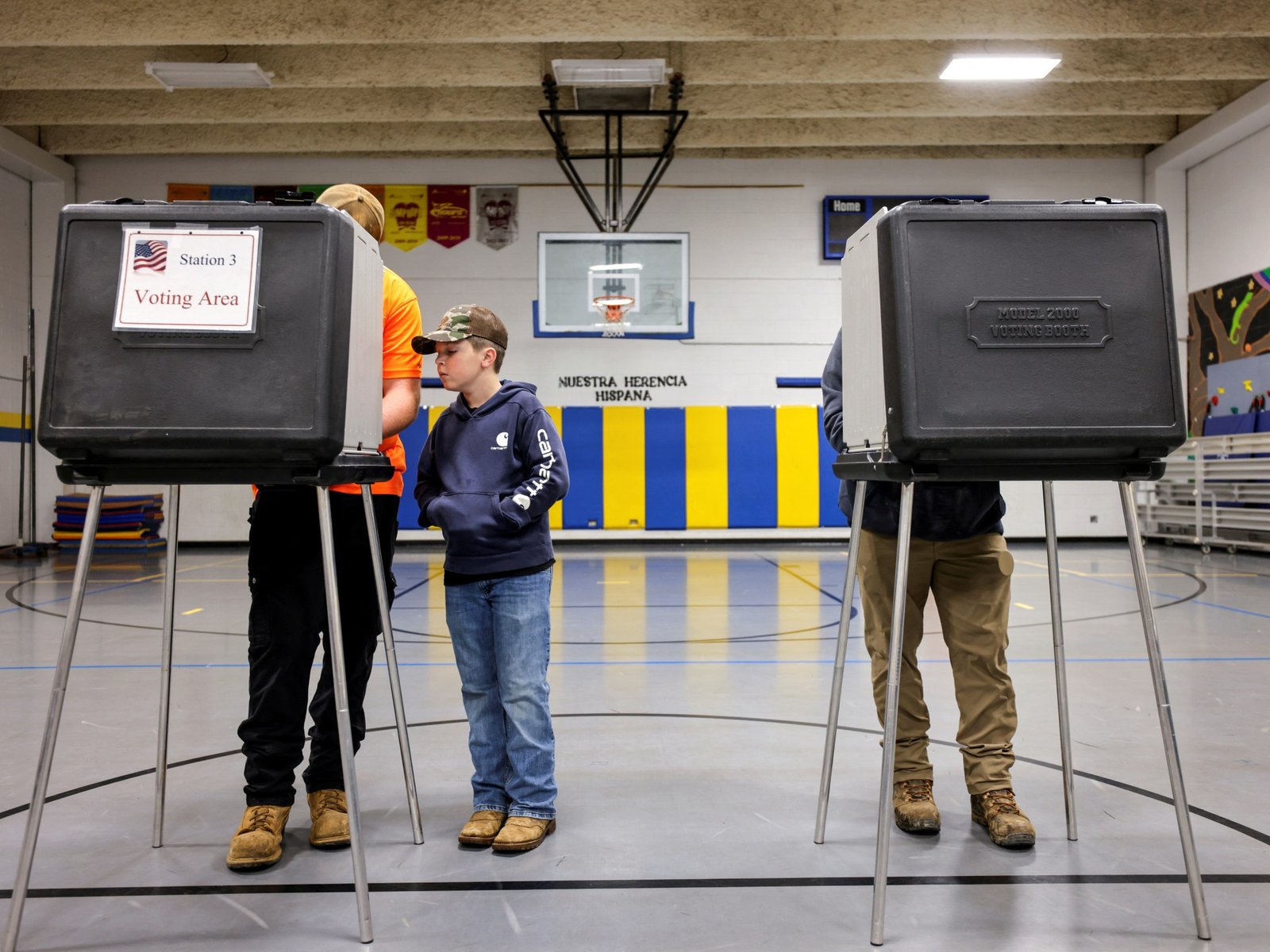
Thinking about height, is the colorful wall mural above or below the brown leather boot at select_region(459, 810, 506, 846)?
above

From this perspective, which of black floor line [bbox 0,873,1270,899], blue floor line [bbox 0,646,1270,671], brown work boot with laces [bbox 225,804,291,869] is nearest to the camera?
black floor line [bbox 0,873,1270,899]

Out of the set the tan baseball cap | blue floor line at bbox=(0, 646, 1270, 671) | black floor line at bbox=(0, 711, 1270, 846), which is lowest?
black floor line at bbox=(0, 711, 1270, 846)

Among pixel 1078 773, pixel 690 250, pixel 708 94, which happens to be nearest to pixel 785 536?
pixel 690 250

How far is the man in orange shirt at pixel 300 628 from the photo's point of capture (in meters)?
2.36

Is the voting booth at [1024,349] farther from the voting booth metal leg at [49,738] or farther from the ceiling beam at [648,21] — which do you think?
the ceiling beam at [648,21]

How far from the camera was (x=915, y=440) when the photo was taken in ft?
6.06

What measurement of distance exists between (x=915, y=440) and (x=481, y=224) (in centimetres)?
1130

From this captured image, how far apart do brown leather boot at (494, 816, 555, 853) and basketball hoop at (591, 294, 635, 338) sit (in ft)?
29.4

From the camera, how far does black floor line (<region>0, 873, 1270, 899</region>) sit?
210cm

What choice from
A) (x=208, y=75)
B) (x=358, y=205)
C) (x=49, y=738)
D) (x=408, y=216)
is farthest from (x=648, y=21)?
(x=49, y=738)

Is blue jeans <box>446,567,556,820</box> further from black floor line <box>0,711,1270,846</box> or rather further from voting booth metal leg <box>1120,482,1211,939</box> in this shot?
voting booth metal leg <box>1120,482,1211,939</box>

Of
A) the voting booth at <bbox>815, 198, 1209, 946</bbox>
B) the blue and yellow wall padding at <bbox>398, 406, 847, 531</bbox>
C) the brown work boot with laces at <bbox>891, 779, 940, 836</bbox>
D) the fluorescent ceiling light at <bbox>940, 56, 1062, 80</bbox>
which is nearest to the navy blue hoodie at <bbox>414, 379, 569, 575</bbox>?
the voting booth at <bbox>815, 198, 1209, 946</bbox>

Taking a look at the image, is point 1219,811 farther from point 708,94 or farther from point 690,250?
point 690,250

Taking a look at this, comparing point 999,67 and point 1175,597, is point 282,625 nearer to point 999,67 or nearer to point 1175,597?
point 1175,597
